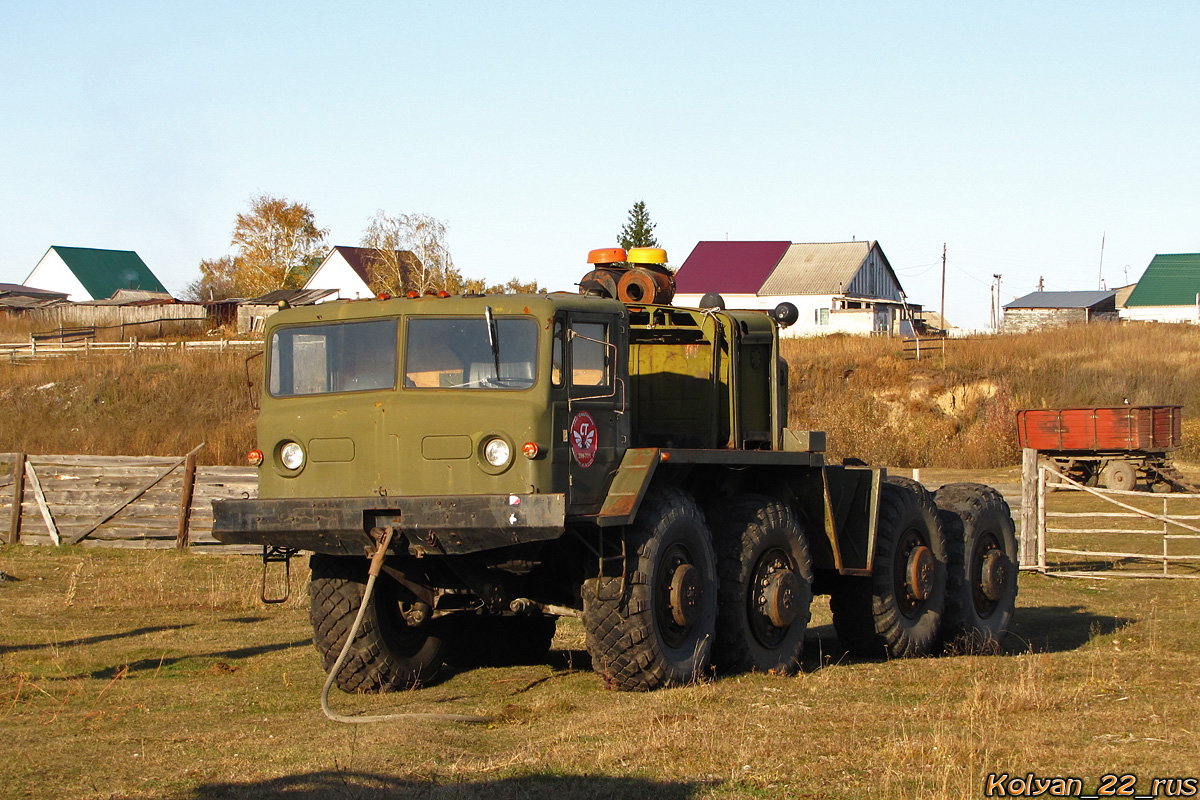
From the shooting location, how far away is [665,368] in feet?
36.6

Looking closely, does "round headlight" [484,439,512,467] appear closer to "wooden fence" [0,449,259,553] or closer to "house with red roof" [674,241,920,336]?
"wooden fence" [0,449,259,553]

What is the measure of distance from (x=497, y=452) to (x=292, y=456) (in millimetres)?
1736

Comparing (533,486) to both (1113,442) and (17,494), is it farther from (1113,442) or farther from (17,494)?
(1113,442)

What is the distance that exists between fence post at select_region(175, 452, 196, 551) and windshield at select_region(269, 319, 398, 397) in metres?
12.8

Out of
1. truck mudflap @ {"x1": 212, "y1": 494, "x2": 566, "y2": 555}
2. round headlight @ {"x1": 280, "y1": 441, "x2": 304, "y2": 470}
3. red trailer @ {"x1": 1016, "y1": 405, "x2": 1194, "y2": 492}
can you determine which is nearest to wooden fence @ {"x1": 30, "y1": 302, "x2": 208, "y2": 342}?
red trailer @ {"x1": 1016, "y1": 405, "x2": 1194, "y2": 492}

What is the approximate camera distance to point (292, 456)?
9289mm

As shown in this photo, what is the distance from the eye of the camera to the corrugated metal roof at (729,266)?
75.5 meters

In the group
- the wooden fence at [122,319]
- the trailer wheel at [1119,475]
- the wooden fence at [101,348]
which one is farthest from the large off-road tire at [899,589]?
the wooden fence at [122,319]

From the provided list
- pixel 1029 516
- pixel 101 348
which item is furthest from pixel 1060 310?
pixel 1029 516

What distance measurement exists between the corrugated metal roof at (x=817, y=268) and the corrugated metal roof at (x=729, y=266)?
673mm

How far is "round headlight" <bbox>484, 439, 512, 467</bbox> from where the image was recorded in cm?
862

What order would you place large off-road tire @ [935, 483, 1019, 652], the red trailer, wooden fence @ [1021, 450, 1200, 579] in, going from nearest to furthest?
1. large off-road tire @ [935, 483, 1019, 652]
2. wooden fence @ [1021, 450, 1200, 579]
3. the red trailer

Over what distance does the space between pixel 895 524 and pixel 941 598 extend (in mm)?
1171

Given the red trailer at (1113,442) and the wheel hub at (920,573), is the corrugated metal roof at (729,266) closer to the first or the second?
the red trailer at (1113,442)
